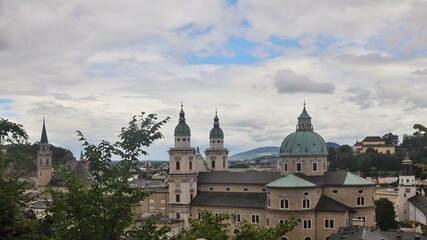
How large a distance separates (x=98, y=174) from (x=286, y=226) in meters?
6.74

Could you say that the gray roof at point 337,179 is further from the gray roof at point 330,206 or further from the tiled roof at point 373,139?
the tiled roof at point 373,139

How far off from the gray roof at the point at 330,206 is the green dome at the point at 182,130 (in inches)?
840

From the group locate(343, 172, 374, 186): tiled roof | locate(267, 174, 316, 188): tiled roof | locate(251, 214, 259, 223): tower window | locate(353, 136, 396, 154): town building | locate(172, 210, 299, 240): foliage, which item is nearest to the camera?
locate(172, 210, 299, 240): foliage

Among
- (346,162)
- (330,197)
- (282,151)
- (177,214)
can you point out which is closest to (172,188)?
(177,214)

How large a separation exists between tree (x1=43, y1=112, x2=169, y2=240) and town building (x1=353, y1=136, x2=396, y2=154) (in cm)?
16407

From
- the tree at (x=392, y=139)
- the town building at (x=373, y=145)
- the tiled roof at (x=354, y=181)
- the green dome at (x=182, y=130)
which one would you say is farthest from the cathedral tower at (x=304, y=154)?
the tree at (x=392, y=139)

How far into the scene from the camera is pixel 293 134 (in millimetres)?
65812

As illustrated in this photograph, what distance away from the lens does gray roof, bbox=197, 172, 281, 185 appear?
6475 cm

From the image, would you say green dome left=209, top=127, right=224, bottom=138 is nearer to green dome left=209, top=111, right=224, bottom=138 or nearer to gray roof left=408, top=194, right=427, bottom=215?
green dome left=209, top=111, right=224, bottom=138

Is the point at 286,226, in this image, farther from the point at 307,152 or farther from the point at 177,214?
the point at 177,214

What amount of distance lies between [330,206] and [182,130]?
2372cm

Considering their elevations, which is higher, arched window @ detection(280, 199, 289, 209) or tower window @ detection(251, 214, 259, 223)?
arched window @ detection(280, 199, 289, 209)

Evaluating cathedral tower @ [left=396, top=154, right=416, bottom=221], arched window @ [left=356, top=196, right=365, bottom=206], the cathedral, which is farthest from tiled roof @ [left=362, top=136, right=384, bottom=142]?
arched window @ [left=356, top=196, right=365, bottom=206]

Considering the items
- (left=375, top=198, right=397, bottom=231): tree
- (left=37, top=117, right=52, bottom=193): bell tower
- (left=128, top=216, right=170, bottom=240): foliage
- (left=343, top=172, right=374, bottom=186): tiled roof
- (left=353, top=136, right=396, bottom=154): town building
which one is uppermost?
(left=353, top=136, right=396, bottom=154): town building
